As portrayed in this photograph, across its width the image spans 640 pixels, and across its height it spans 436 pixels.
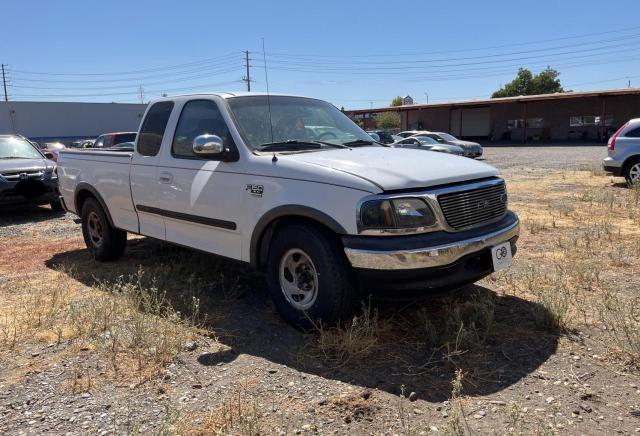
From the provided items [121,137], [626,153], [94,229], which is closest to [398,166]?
[94,229]

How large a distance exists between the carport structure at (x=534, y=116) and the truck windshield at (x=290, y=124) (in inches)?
1441

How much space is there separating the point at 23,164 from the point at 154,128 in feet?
20.9

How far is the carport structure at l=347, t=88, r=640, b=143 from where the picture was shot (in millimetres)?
37406

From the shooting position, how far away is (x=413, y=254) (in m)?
3.45

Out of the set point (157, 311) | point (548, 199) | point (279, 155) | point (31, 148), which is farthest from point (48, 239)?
point (548, 199)

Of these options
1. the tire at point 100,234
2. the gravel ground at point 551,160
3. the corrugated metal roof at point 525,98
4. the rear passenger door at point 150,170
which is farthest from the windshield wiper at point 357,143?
the corrugated metal roof at point 525,98

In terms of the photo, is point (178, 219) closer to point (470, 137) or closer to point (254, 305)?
point (254, 305)

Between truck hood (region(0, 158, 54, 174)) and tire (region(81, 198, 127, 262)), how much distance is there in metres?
4.41

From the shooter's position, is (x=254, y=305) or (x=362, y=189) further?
(x=254, y=305)

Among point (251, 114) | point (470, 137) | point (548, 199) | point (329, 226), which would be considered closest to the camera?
point (329, 226)

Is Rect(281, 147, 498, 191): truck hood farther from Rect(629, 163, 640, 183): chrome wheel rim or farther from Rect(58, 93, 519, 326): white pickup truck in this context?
Rect(629, 163, 640, 183): chrome wheel rim

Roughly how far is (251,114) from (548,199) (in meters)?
8.12

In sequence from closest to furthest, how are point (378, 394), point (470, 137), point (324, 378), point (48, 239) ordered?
1. point (378, 394)
2. point (324, 378)
3. point (48, 239)
4. point (470, 137)

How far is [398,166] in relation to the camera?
12.7 ft
